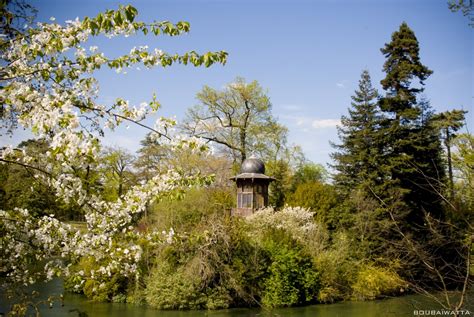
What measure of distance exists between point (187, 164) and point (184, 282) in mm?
10390

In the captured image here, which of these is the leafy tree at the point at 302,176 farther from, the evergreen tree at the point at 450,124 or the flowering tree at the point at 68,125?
the flowering tree at the point at 68,125

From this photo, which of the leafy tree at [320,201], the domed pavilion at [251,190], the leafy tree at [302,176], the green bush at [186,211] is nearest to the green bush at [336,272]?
the leafy tree at [320,201]

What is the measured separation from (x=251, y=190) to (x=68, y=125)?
2093 cm

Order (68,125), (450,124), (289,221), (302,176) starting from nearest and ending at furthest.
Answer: (68,125), (450,124), (289,221), (302,176)

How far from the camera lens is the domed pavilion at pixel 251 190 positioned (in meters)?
23.3

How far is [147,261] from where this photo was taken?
16656 mm

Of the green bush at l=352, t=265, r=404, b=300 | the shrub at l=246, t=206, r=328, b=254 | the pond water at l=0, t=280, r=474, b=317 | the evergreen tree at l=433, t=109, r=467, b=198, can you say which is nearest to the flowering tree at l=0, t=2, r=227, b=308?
the evergreen tree at l=433, t=109, r=467, b=198

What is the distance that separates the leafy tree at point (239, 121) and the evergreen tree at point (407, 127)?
9.79 metres

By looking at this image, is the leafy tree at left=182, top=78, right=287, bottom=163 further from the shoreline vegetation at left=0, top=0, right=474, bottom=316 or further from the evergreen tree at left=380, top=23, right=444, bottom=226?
the evergreen tree at left=380, top=23, right=444, bottom=226

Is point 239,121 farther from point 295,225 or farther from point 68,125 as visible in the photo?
point 68,125

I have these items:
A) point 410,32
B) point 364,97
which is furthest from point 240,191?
point 410,32

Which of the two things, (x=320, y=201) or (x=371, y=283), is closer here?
(x=371, y=283)

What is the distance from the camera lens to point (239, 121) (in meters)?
31.8

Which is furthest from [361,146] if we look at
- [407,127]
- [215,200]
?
[215,200]
